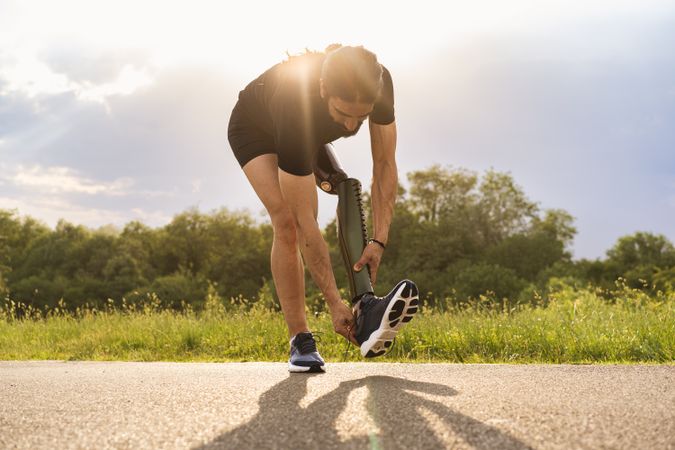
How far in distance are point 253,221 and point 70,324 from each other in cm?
4219

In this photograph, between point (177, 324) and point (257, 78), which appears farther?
point (177, 324)

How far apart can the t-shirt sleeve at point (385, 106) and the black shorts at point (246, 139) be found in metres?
0.62

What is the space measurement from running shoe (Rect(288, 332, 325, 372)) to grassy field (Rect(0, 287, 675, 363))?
1.11 metres

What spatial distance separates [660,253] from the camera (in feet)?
129

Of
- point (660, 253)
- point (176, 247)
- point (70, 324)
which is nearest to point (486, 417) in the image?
point (70, 324)

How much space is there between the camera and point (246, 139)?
3.82 meters

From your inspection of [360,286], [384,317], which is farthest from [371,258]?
[384,317]

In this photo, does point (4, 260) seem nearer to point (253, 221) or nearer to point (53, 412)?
point (253, 221)

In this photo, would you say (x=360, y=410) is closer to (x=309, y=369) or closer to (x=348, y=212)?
(x=309, y=369)

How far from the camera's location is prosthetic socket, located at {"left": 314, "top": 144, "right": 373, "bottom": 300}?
11.4 ft

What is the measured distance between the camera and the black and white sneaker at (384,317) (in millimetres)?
3039

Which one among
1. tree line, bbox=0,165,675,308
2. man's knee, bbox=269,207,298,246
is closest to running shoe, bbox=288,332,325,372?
man's knee, bbox=269,207,298,246

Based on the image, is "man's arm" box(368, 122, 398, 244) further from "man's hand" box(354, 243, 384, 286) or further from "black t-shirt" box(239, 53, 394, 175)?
"man's hand" box(354, 243, 384, 286)

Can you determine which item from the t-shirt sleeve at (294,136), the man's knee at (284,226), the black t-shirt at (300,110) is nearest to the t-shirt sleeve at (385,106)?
the black t-shirt at (300,110)
